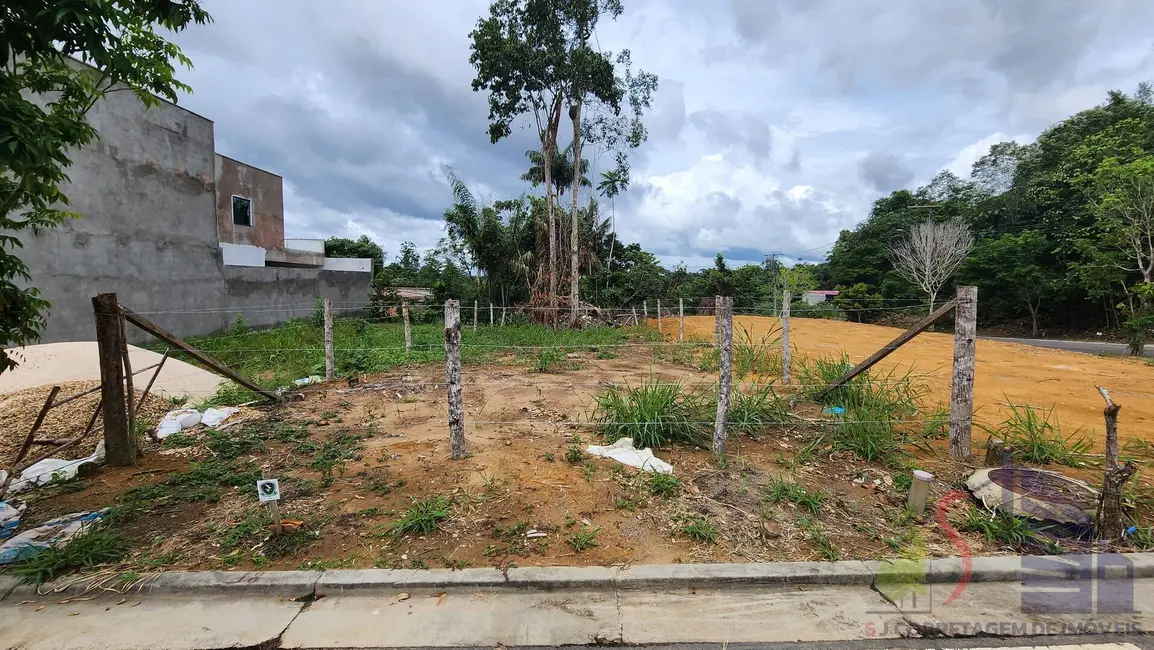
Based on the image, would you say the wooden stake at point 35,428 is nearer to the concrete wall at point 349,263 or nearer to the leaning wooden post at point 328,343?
the leaning wooden post at point 328,343

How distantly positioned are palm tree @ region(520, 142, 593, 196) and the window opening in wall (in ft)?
39.9

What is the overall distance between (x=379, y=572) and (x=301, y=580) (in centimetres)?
43

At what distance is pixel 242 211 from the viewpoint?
20.4 m

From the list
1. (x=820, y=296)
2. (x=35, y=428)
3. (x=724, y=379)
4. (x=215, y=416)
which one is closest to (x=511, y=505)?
(x=724, y=379)

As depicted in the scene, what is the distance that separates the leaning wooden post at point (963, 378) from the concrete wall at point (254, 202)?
22268 mm

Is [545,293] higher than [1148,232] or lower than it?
lower

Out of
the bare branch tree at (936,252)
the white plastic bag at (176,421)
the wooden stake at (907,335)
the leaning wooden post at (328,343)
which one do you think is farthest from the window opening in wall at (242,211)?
the bare branch tree at (936,252)

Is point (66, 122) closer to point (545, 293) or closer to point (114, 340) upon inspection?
point (114, 340)

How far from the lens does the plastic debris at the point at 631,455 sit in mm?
4211

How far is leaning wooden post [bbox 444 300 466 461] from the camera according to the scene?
14.0ft

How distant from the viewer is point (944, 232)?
1149 inches

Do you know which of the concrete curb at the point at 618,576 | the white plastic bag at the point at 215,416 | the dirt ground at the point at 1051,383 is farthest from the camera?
the dirt ground at the point at 1051,383

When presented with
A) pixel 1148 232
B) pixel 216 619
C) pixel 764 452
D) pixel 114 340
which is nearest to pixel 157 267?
pixel 114 340

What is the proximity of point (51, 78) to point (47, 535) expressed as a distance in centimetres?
339
